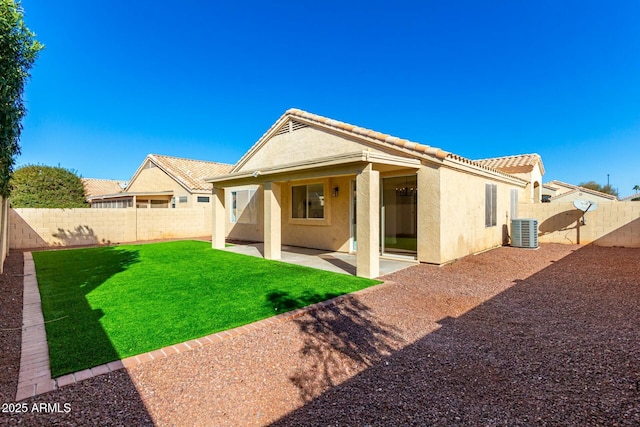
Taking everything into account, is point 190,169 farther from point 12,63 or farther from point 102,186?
point 12,63

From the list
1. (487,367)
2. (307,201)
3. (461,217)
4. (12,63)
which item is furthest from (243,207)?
(487,367)

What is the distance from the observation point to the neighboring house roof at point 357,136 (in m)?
10.1

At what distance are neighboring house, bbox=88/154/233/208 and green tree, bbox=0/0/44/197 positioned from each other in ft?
61.1

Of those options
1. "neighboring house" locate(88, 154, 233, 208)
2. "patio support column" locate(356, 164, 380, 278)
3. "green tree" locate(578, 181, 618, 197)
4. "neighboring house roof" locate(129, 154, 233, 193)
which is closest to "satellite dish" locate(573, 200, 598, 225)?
"patio support column" locate(356, 164, 380, 278)

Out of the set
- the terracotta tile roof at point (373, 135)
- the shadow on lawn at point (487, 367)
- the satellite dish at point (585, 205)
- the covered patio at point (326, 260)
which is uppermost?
the terracotta tile roof at point (373, 135)

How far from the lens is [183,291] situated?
24.8ft

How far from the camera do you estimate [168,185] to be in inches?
1022

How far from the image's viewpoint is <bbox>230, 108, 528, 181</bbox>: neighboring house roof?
33.0 feet

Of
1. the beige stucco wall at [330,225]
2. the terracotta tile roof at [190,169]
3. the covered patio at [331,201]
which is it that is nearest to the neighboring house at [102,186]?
the terracotta tile roof at [190,169]

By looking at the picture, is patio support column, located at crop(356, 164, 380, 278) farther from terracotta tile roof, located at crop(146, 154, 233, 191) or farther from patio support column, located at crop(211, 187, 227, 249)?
terracotta tile roof, located at crop(146, 154, 233, 191)

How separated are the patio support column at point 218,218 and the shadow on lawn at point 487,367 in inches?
407

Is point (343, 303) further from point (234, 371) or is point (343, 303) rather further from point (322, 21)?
point (322, 21)

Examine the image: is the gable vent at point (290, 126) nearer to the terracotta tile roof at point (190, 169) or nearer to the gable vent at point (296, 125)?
the gable vent at point (296, 125)

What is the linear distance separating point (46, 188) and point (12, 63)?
29644mm
